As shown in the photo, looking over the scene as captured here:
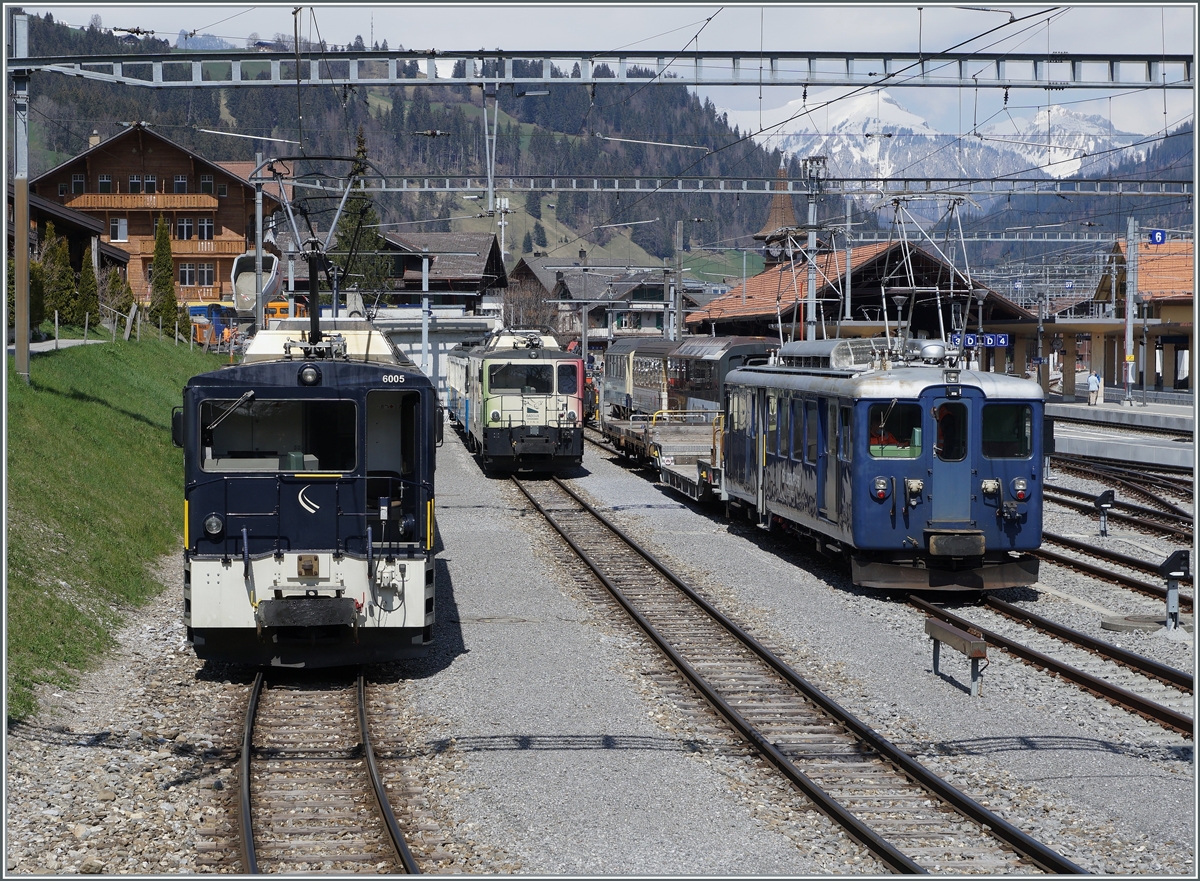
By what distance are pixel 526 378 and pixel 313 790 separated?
21.4 metres

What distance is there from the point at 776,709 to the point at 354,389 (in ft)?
14.8

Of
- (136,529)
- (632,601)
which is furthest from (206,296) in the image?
(632,601)

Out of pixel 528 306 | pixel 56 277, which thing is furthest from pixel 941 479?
pixel 528 306

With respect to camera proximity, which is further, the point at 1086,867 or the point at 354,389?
the point at 354,389

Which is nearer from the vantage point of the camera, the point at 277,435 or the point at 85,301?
the point at 277,435

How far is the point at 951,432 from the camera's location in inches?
610

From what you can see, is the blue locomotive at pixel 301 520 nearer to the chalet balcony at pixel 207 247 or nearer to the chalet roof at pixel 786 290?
the chalet roof at pixel 786 290

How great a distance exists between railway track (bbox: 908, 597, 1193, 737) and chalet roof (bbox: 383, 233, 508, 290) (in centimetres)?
5771

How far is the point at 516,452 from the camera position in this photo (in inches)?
1160

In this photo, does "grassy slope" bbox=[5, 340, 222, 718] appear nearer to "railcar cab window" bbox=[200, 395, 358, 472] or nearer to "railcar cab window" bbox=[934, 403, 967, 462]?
"railcar cab window" bbox=[200, 395, 358, 472]

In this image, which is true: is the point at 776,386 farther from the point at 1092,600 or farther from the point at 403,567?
the point at 403,567

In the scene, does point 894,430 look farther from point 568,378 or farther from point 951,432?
point 568,378

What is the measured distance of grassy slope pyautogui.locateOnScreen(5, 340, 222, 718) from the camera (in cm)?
1198

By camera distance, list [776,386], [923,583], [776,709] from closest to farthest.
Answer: [776,709] < [923,583] < [776,386]
